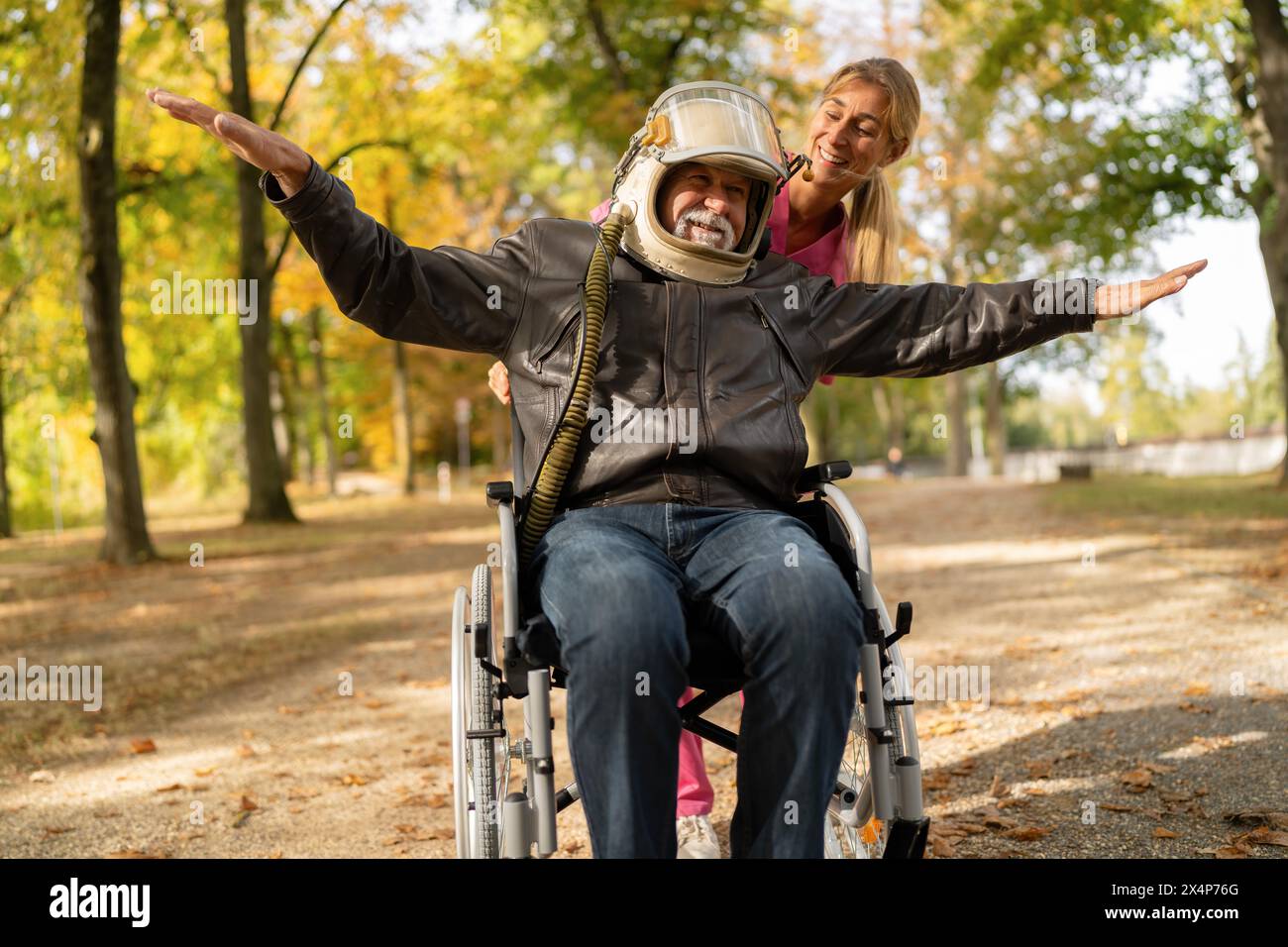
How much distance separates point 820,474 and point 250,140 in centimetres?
162

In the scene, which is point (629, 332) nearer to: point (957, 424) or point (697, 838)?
point (697, 838)

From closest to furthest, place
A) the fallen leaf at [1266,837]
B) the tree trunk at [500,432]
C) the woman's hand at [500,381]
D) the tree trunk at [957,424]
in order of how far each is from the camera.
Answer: the woman's hand at [500,381] < the fallen leaf at [1266,837] < the tree trunk at [957,424] < the tree trunk at [500,432]

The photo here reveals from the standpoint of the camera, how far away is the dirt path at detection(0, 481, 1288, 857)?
414cm

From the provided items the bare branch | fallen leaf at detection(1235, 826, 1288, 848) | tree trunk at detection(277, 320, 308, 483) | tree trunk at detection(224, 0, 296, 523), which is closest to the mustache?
fallen leaf at detection(1235, 826, 1288, 848)

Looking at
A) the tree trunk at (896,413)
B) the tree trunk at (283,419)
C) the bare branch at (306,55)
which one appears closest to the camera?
the bare branch at (306,55)

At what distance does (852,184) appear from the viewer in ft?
13.2

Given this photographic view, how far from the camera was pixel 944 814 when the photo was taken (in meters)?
4.14

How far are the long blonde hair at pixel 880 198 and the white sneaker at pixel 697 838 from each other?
173cm

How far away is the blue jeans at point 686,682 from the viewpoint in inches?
98.3

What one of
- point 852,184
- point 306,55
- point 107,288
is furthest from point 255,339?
point 852,184

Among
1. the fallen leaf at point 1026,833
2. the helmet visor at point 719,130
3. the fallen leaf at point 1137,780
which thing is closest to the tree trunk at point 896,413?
the fallen leaf at point 1137,780

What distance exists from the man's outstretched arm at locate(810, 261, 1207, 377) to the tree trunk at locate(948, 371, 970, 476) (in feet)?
92.4

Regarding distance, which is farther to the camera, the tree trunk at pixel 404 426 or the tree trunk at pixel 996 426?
the tree trunk at pixel 996 426

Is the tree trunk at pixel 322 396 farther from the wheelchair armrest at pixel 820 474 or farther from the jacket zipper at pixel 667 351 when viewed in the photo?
the jacket zipper at pixel 667 351
